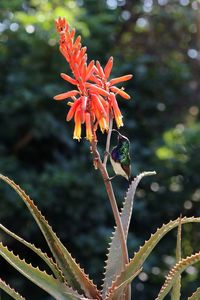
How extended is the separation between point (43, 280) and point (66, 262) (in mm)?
81

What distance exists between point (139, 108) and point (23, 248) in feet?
4.08

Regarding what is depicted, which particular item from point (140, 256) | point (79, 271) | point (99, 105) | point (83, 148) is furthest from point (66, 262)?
point (83, 148)

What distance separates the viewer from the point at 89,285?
45.6 inches

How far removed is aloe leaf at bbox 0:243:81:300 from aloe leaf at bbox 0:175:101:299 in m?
0.05

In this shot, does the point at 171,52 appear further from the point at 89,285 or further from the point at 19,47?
the point at 89,285

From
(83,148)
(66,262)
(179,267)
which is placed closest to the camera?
(179,267)

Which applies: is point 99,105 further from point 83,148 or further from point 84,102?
point 83,148

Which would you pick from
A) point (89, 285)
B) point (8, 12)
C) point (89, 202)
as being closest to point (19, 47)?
point (8, 12)

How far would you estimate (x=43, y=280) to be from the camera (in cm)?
111

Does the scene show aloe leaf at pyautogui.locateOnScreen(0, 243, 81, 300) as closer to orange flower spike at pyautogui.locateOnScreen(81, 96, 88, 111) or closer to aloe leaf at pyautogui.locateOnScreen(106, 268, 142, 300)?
aloe leaf at pyautogui.locateOnScreen(106, 268, 142, 300)

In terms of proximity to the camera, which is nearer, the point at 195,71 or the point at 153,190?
the point at 153,190

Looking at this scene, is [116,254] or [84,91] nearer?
[84,91]

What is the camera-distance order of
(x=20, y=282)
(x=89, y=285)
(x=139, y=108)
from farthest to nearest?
1. (x=139, y=108)
2. (x=20, y=282)
3. (x=89, y=285)

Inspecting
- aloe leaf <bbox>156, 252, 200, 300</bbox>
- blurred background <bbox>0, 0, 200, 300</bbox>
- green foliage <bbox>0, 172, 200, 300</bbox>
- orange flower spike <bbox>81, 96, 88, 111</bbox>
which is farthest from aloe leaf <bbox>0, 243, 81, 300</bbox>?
blurred background <bbox>0, 0, 200, 300</bbox>
